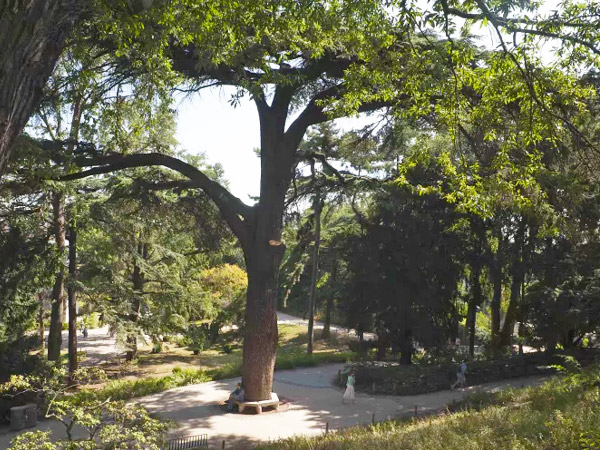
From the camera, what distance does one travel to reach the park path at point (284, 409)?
1381cm

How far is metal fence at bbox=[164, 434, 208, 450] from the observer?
11.7m

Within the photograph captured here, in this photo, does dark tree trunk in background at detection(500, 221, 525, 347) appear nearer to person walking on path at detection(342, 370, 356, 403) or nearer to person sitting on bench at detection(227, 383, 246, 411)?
person walking on path at detection(342, 370, 356, 403)

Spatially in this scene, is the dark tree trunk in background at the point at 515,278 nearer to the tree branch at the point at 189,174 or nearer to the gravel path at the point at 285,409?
the gravel path at the point at 285,409

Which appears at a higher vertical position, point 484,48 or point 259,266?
point 484,48

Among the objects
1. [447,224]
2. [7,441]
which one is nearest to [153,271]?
[7,441]

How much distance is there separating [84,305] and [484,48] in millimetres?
19736

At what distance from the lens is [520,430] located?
Answer: 811 cm

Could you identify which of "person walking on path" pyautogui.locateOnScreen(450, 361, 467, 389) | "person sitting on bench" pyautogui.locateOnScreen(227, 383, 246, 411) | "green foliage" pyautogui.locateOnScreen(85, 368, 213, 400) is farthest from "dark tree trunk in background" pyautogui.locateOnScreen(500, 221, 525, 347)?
"green foliage" pyautogui.locateOnScreen(85, 368, 213, 400)

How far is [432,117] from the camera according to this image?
43.5ft

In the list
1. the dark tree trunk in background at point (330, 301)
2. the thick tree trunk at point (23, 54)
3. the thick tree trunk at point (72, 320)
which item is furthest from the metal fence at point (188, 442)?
the dark tree trunk in background at point (330, 301)

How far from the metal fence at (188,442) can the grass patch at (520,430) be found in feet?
6.03

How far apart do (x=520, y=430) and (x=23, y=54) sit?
8546mm

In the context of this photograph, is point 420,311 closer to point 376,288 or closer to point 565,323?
point 376,288

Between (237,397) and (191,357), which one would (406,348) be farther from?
(191,357)
